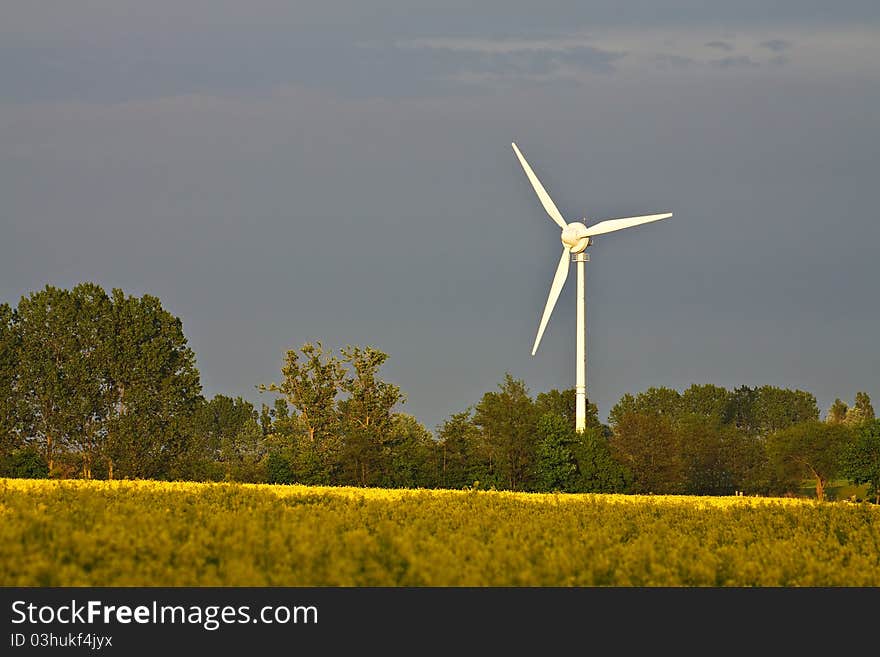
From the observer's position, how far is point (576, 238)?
316 feet

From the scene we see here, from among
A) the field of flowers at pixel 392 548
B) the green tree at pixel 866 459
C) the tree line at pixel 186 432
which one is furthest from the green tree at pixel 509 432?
Answer: the field of flowers at pixel 392 548

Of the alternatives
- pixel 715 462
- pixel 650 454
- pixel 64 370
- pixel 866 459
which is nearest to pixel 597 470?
pixel 650 454

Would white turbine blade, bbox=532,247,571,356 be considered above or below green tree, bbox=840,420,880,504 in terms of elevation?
above

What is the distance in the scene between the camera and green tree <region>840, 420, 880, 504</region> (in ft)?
369

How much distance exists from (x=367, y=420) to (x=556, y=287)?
24.6 metres

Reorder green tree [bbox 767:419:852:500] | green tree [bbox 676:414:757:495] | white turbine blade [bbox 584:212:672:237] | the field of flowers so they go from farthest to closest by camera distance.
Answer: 1. green tree [bbox 676:414:757:495]
2. green tree [bbox 767:419:852:500]
3. white turbine blade [bbox 584:212:672:237]
4. the field of flowers

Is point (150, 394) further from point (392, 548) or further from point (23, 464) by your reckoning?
point (392, 548)

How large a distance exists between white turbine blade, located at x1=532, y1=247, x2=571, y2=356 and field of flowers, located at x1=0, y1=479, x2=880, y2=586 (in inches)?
1993

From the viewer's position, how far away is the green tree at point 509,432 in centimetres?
10375

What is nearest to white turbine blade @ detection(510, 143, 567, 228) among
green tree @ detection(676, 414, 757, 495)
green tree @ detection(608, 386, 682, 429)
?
green tree @ detection(676, 414, 757, 495)

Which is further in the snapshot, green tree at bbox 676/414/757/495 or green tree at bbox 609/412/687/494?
green tree at bbox 676/414/757/495

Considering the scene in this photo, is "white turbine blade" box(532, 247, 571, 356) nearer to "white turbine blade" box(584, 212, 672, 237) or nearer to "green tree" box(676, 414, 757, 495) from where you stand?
"white turbine blade" box(584, 212, 672, 237)
